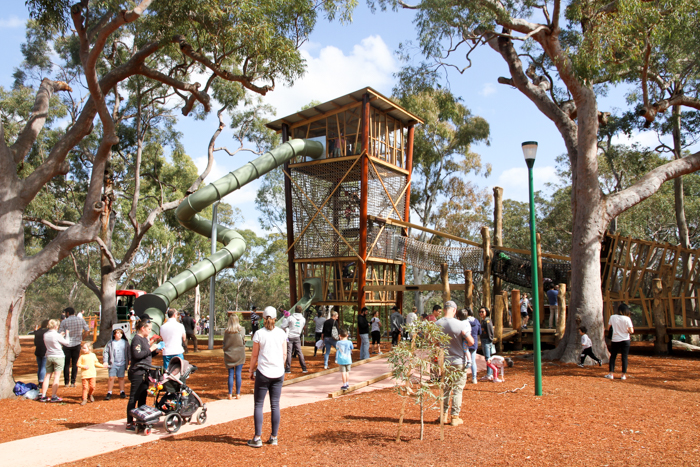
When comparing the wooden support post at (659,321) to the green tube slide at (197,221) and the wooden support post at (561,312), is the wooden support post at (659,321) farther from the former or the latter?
the green tube slide at (197,221)

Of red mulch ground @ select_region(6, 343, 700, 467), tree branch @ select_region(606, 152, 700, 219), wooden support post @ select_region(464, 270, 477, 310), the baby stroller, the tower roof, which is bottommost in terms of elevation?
red mulch ground @ select_region(6, 343, 700, 467)

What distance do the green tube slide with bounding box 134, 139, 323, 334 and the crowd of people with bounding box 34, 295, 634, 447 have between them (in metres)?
5.10

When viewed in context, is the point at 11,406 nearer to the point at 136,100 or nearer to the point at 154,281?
the point at 136,100

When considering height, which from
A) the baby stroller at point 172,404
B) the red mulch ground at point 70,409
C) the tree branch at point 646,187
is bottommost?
the red mulch ground at point 70,409

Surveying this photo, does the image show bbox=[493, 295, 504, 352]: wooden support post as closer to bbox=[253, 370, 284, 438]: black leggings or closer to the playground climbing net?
the playground climbing net

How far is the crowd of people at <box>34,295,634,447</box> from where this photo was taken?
585 centimetres

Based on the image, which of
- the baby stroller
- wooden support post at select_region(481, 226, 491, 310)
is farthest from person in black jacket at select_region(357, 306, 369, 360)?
the baby stroller

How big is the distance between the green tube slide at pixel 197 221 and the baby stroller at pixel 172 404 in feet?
28.2

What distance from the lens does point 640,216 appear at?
96.9 ft

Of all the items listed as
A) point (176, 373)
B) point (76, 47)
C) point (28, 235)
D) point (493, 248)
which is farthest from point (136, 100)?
point (176, 373)

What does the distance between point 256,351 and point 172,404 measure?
178cm

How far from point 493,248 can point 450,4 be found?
776cm

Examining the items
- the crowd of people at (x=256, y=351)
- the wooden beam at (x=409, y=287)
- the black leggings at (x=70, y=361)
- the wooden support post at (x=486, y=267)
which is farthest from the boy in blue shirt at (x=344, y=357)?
the wooden support post at (x=486, y=267)

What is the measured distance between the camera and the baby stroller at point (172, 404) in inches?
254
